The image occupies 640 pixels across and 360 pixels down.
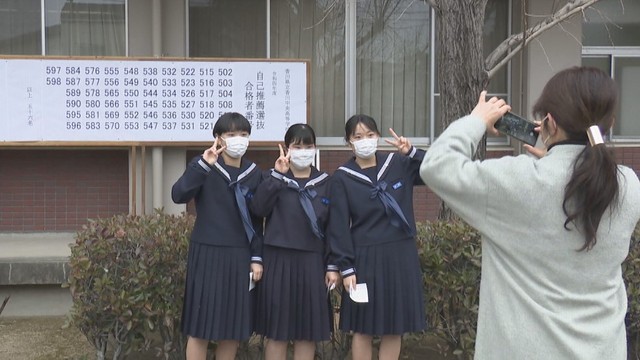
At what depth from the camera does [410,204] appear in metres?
3.77

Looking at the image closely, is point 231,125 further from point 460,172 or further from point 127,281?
point 460,172

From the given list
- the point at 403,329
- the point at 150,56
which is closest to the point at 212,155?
the point at 403,329

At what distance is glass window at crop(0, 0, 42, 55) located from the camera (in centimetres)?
794

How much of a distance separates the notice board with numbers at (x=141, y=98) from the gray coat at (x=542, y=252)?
19.0 feet

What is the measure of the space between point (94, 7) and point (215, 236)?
542 cm

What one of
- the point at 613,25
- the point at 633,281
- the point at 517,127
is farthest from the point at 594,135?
the point at 613,25

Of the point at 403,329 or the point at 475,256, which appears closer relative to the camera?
the point at 403,329

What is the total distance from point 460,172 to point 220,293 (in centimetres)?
224

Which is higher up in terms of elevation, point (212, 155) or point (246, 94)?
point (246, 94)

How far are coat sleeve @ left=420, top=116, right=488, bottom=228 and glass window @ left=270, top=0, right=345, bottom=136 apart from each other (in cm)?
649

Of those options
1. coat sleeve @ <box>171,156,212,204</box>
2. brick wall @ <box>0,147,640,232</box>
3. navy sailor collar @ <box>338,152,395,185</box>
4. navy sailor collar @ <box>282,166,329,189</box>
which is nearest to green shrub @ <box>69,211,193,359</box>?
coat sleeve @ <box>171,156,212,204</box>

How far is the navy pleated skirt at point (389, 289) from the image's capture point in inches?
145

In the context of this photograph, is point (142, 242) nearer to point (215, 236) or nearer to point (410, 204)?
point (215, 236)

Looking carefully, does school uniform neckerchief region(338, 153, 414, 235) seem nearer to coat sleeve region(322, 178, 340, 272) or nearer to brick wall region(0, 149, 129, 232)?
coat sleeve region(322, 178, 340, 272)
